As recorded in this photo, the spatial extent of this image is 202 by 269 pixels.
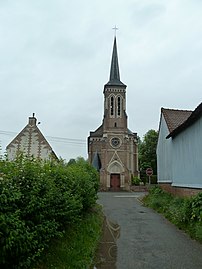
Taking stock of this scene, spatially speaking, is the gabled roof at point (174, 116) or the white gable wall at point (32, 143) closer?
the gabled roof at point (174, 116)

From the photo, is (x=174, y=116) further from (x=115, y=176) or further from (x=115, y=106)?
(x=115, y=106)

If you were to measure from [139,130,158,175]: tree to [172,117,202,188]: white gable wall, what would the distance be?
43.1 m

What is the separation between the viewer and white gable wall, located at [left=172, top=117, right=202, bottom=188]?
12.8m

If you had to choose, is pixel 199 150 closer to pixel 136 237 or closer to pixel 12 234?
pixel 136 237

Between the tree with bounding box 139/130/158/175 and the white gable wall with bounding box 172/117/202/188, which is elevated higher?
the tree with bounding box 139/130/158/175

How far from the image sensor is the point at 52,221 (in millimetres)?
5848

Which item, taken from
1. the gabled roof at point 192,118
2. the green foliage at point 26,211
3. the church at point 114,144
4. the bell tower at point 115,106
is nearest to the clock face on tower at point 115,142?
the church at point 114,144

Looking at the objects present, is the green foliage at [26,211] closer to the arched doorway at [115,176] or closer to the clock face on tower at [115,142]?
the arched doorway at [115,176]

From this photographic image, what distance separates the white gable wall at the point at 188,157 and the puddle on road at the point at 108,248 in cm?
431

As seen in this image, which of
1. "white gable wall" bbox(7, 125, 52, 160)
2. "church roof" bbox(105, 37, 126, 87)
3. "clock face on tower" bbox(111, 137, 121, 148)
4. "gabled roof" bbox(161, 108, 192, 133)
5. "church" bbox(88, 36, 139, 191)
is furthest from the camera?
"church roof" bbox(105, 37, 126, 87)

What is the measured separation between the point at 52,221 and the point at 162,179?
17.3 meters

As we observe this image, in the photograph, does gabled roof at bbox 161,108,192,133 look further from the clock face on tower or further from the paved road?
the clock face on tower

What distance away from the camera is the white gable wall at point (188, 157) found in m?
12.8

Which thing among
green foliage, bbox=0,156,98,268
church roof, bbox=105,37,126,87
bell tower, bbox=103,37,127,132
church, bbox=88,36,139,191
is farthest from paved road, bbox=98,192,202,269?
church roof, bbox=105,37,126,87
